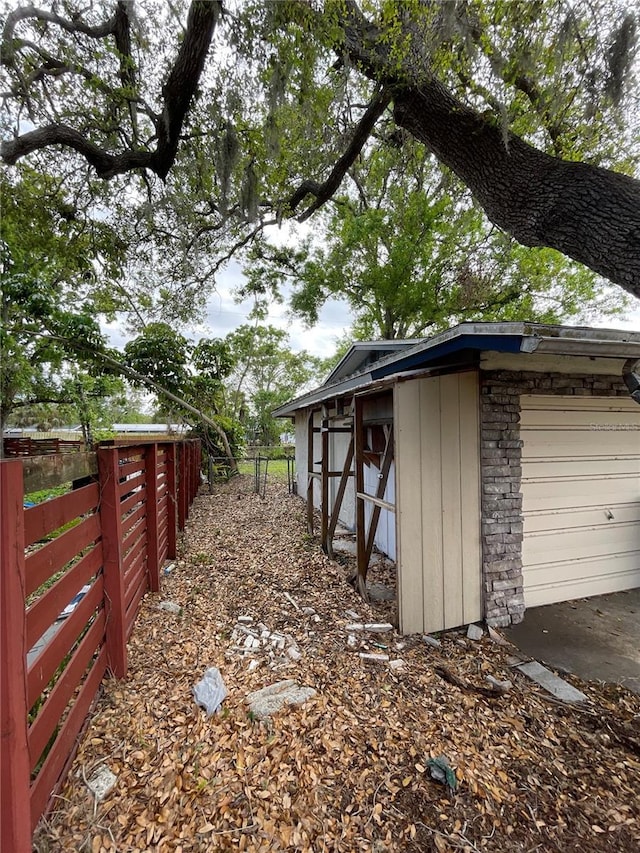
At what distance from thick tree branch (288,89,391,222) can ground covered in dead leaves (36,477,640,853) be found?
5.56m

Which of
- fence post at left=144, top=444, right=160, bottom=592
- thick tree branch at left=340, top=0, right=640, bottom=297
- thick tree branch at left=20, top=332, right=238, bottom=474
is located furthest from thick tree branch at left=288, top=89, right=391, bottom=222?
thick tree branch at left=20, top=332, right=238, bottom=474

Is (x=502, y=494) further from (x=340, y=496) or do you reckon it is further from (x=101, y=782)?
(x=101, y=782)

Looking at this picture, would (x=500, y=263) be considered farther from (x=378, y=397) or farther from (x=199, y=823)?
(x=199, y=823)

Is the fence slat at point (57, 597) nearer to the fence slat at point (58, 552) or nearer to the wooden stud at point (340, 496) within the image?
the fence slat at point (58, 552)

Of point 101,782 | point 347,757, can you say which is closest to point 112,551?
point 101,782

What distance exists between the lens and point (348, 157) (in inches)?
211

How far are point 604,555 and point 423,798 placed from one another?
347 centimetres

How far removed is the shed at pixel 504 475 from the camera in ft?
10.6

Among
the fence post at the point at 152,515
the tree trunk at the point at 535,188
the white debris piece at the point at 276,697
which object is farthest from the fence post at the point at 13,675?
the tree trunk at the point at 535,188

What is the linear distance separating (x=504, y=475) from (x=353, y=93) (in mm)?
5453

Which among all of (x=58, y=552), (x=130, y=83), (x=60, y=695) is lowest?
(x=60, y=695)

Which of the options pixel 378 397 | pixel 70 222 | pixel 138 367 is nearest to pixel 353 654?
pixel 378 397

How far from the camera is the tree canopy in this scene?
3238 millimetres

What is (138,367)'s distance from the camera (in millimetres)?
10992
